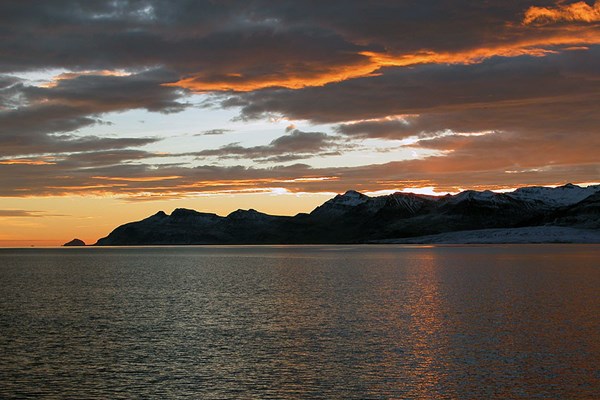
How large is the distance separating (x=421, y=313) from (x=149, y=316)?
33.7 m

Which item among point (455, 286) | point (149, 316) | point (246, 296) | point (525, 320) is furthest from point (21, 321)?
point (455, 286)

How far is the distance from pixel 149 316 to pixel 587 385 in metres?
53.2

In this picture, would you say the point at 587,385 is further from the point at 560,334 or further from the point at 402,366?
the point at 560,334

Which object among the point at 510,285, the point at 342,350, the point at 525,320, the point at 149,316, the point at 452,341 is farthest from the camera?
the point at 510,285

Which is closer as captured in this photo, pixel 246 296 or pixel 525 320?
pixel 525 320

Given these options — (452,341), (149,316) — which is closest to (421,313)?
(452,341)

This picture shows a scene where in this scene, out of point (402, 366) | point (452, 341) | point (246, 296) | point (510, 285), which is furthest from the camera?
point (510, 285)

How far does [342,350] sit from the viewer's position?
5706 cm

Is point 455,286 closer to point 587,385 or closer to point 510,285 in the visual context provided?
point 510,285

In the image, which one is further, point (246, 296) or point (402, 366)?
point (246, 296)

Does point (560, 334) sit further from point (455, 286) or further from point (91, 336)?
point (455, 286)

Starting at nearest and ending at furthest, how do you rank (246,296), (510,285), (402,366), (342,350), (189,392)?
(189,392)
(402,366)
(342,350)
(246,296)
(510,285)

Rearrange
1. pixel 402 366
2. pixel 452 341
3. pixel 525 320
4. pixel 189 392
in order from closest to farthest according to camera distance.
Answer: pixel 189 392 < pixel 402 366 < pixel 452 341 < pixel 525 320

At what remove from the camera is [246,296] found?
352ft
